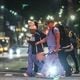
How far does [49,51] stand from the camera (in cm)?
1270

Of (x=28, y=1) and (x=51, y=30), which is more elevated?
(x=28, y=1)

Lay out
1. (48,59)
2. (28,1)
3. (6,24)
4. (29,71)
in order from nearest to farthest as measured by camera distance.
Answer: (48,59), (29,71), (28,1), (6,24)

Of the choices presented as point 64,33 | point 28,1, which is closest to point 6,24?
point 28,1

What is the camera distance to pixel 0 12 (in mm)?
112312

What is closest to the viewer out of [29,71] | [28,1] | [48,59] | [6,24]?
[48,59]

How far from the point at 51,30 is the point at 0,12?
100 meters

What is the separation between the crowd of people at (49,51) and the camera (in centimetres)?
1268

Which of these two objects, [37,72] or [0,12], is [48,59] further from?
[0,12]

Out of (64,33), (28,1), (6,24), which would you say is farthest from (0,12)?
(64,33)

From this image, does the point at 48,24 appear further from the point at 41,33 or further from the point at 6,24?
the point at 6,24

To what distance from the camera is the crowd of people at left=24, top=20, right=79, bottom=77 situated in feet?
41.6

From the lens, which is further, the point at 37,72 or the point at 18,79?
the point at 37,72

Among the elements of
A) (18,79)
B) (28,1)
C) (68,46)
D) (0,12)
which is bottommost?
(18,79)

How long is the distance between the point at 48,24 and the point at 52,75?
1623 millimetres
